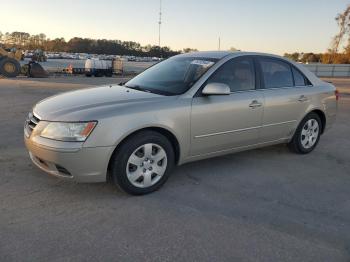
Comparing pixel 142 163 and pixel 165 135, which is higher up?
pixel 165 135

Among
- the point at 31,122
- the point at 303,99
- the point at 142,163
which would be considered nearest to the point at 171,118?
the point at 142,163

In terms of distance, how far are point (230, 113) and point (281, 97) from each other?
107 centimetres

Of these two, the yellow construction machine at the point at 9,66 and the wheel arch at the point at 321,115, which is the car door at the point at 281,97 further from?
the yellow construction machine at the point at 9,66

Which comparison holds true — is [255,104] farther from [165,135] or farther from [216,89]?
[165,135]

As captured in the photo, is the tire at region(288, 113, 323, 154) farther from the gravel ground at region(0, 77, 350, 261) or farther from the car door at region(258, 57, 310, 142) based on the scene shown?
the gravel ground at region(0, 77, 350, 261)

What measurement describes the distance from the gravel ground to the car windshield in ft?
3.79

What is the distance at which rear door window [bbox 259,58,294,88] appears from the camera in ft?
17.4

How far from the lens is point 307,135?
6.06m

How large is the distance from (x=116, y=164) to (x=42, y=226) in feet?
3.12

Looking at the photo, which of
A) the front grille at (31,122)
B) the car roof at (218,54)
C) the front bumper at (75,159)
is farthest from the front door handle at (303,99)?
the front grille at (31,122)

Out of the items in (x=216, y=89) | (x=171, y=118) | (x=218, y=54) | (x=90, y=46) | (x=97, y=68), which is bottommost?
(x=171, y=118)

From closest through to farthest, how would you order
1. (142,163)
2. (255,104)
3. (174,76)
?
(142,163) < (174,76) < (255,104)

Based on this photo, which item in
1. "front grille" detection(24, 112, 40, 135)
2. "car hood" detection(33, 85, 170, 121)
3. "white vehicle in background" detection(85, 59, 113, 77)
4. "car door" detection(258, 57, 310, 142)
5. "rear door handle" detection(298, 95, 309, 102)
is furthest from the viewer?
"white vehicle in background" detection(85, 59, 113, 77)

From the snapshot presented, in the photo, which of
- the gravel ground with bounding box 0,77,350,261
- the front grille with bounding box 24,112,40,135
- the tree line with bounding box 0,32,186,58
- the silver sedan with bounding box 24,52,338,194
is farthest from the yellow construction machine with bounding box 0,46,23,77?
the tree line with bounding box 0,32,186,58
